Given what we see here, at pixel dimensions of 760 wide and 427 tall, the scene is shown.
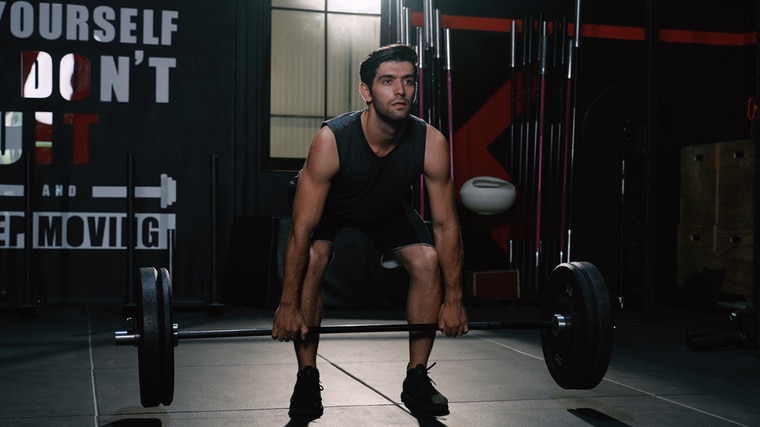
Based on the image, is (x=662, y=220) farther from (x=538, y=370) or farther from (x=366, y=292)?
(x=538, y=370)

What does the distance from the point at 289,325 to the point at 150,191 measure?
139 inches

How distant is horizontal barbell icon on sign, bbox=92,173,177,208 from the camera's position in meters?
5.65

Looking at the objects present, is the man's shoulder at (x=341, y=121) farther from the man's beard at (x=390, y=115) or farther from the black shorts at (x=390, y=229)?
the black shorts at (x=390, y=229)

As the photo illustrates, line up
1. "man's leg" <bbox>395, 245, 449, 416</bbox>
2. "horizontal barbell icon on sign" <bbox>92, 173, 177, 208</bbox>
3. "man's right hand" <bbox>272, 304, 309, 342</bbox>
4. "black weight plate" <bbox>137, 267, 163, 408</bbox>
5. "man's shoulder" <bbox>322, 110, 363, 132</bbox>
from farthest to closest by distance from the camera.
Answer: "horizontal barbell icon on sign" <bbox>92, 173, 177, 208</bbox> → "man's leg" <bbox>395, 245, 449, 416</bbox> → "man's shoulder" <bbox>322, 110, 363, 132</bbox> → "man's right hand" <bbox>272, 304, 309, 342</bbox> → "black weight plate" <bbox>137, 267, 163, 408</bbox>

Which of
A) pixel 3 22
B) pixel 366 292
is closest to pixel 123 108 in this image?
pixel 3 22

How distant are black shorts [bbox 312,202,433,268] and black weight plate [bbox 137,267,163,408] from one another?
1.74 ft

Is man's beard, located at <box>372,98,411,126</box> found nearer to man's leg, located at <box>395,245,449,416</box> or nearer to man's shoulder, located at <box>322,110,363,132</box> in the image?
man's shoulder, located at <box>322,110,363,132</box>

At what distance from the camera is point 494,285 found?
18.4ft

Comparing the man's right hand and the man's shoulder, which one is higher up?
the man's shoulder

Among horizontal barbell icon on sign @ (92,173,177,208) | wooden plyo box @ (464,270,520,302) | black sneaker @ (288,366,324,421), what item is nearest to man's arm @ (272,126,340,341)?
black sneaker @ (288,366,324,421)

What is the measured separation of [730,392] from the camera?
3010 mm

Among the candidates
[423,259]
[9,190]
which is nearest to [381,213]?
[423,259]

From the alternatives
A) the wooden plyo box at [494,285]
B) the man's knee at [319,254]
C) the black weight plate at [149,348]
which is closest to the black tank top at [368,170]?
the man's knee at [319,254]

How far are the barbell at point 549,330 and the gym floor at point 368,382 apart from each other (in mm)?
147
